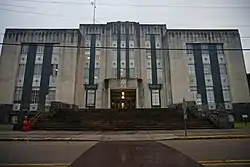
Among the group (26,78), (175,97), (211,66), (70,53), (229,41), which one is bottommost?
(175,97)

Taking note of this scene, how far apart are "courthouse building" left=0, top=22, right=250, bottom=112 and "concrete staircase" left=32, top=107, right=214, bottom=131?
5.61 m

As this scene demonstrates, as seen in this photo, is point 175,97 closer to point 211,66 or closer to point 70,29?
point 211,66

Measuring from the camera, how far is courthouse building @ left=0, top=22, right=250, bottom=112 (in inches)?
834

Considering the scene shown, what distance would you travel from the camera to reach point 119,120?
13922mm

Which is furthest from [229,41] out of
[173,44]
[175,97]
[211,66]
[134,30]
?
[134,30]

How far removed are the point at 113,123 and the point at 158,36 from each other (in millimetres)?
14182

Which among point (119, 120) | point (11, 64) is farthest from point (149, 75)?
point (11, 64)

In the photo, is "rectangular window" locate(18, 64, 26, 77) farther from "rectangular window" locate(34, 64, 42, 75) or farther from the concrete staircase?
the concrete staircase

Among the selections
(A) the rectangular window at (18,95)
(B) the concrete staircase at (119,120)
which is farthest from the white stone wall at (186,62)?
(A) the rectangular window at (18,95)

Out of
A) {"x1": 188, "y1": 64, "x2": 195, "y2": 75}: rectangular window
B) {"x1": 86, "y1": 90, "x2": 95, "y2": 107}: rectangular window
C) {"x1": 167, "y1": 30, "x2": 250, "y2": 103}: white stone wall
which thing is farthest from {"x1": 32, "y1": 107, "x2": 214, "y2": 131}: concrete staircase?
{"x1": 188, "y1": 64, "x2": 195, "y2": 75}: rectangular window

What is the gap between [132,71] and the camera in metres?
22.4

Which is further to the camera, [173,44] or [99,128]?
[173,44]

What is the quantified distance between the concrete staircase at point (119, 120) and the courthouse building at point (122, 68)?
5.61 metres

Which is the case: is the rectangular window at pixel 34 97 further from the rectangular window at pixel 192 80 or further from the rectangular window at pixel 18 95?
the rectangular window at pixel 192 80
